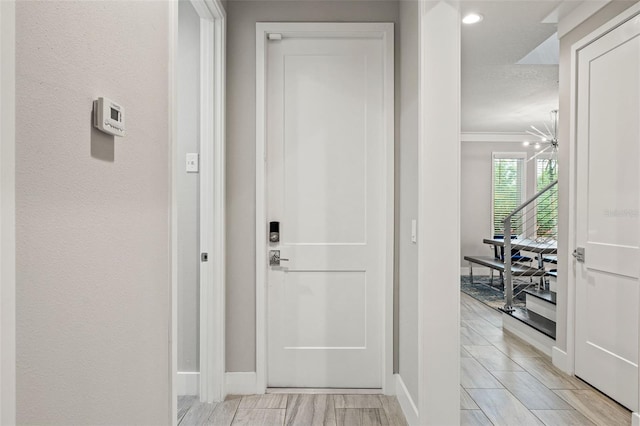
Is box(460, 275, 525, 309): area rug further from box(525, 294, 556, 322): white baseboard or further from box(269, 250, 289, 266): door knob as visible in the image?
box(269, 250, 289, 266): door knob

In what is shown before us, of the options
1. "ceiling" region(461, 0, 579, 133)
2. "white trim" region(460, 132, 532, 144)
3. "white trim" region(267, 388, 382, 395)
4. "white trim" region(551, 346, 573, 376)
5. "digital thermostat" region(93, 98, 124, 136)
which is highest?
"ceiling" region(461, 0, 579, 133)

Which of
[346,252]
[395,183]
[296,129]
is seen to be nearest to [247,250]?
[346,252]

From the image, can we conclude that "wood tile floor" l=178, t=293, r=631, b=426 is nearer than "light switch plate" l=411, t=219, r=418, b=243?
No

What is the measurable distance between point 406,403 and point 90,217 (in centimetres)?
188

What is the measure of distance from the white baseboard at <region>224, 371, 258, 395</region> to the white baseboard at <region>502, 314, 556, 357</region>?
7.60 feet

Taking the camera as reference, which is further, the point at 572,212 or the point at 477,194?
the point at 477,194

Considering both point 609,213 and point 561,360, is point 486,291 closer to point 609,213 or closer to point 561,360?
point 561,360

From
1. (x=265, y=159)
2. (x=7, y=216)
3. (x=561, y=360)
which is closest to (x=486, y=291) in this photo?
(x=561, y=360)

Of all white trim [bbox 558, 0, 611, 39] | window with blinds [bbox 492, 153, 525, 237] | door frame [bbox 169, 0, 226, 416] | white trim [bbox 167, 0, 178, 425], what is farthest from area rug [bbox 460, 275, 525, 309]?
white trim [bbox 167, 0, 178, 425]

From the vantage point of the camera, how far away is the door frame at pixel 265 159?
2.43 metres

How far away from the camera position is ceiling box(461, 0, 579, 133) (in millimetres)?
2932

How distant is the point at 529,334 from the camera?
3.47m

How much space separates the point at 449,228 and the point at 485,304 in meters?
3.58

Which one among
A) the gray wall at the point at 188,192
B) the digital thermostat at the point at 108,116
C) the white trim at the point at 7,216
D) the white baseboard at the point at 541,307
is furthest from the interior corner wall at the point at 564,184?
the white trim at the point at 7,216
